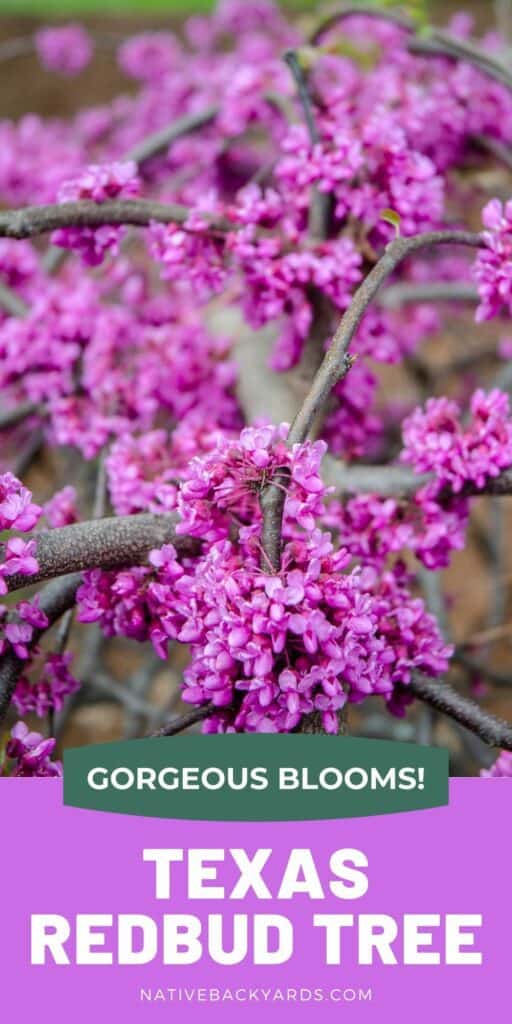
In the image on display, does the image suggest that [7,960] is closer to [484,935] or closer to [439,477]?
[484,935]

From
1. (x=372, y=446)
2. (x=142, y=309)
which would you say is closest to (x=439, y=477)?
(x=142, y=309)

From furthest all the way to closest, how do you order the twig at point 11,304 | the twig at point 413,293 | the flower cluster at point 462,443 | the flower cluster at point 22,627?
the twig at point 413,293, the twig at point 11,304, the flower cluster at point 462,443, the flower cluster at point 22,627

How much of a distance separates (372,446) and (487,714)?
41.5 inches

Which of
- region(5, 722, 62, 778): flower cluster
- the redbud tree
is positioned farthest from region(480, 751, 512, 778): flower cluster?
region(5, 722, 62, 778): flower cluster

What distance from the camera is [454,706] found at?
806 millimetres

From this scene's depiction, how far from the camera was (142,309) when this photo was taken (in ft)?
4.70

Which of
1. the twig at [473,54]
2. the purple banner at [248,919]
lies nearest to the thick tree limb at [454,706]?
the purple banner at [248,919]

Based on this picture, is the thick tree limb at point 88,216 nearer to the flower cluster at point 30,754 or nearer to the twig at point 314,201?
the twig at point 314,201

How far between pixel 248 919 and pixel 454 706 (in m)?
0.22

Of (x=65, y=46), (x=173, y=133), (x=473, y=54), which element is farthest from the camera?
(x=65, y=46)

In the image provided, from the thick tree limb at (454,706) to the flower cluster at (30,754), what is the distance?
0.27 m

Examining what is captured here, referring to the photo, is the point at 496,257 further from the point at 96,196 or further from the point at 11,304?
the point at 11,304

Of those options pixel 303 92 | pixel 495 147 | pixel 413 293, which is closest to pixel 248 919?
pixel 303 92

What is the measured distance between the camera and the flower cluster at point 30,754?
764 mm
